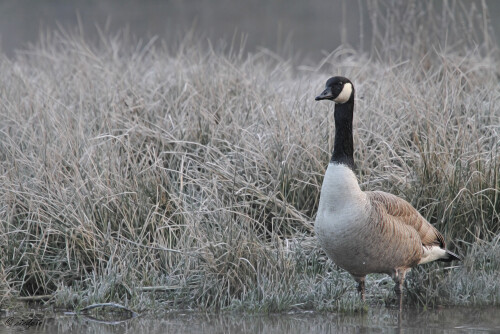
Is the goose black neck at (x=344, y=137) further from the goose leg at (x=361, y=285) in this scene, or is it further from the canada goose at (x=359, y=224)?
the goose leg at (x=361, y=285)

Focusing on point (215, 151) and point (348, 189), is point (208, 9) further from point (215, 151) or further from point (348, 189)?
point (348, 189)

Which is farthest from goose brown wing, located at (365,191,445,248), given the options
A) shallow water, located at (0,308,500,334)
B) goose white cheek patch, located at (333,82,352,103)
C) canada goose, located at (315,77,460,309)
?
goose white cheek patch, located at (333,82,352,103)

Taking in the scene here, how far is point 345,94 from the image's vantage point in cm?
492

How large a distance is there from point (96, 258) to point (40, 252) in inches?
17.1

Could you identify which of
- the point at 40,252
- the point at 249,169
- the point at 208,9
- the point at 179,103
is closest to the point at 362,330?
the point at 249,169

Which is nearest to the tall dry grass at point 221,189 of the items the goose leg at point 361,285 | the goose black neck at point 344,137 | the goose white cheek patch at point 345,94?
the goose leg at point 361,285

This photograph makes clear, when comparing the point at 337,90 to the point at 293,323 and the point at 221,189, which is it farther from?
the point at 293,323

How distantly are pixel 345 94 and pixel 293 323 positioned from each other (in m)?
1.50

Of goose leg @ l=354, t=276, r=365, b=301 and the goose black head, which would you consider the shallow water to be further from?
the goose black head

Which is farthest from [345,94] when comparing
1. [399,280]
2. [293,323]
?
[293,323]

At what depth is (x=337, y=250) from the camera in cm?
461

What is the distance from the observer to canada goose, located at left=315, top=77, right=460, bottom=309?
15.0ft

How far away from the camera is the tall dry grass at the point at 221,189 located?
16.6 feet

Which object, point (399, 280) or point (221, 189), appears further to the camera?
point (221, 189)
